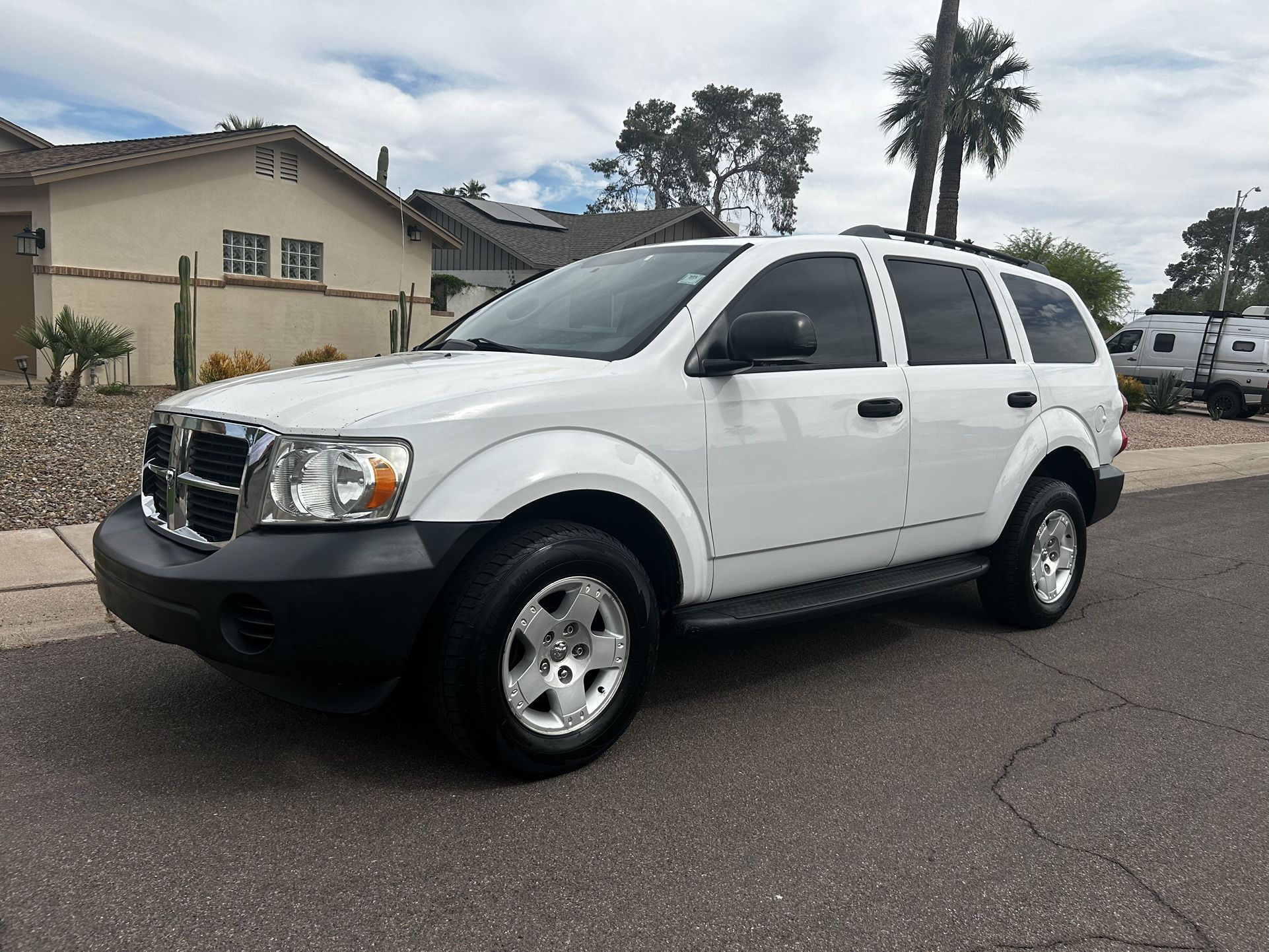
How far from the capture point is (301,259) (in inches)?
769

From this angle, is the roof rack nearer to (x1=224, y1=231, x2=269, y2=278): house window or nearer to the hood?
the hood

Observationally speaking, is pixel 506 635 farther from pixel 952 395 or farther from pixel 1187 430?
pixel 1187 430

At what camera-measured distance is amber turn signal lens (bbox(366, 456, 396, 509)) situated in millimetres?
2963

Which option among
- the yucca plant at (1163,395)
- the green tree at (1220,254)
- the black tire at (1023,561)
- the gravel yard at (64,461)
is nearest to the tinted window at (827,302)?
the black tire at (1023,561)

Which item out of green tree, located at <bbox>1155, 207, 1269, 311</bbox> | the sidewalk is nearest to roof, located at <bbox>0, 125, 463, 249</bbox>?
the sidewalk

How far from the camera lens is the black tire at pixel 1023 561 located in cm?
509

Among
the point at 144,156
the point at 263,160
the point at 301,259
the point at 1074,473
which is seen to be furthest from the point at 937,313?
the point at 301,259

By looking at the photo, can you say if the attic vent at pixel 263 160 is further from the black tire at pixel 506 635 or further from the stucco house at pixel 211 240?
the black tire at pixel 506 635

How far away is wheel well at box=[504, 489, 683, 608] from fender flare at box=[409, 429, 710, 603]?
1.6 inches

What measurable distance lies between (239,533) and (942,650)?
11.1ft

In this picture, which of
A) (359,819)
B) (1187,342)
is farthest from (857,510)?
→ (1187,342)

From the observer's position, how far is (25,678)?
13.4 ft

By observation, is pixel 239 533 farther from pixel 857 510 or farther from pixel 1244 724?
pixel 1244 724

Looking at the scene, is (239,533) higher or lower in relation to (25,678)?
higher
